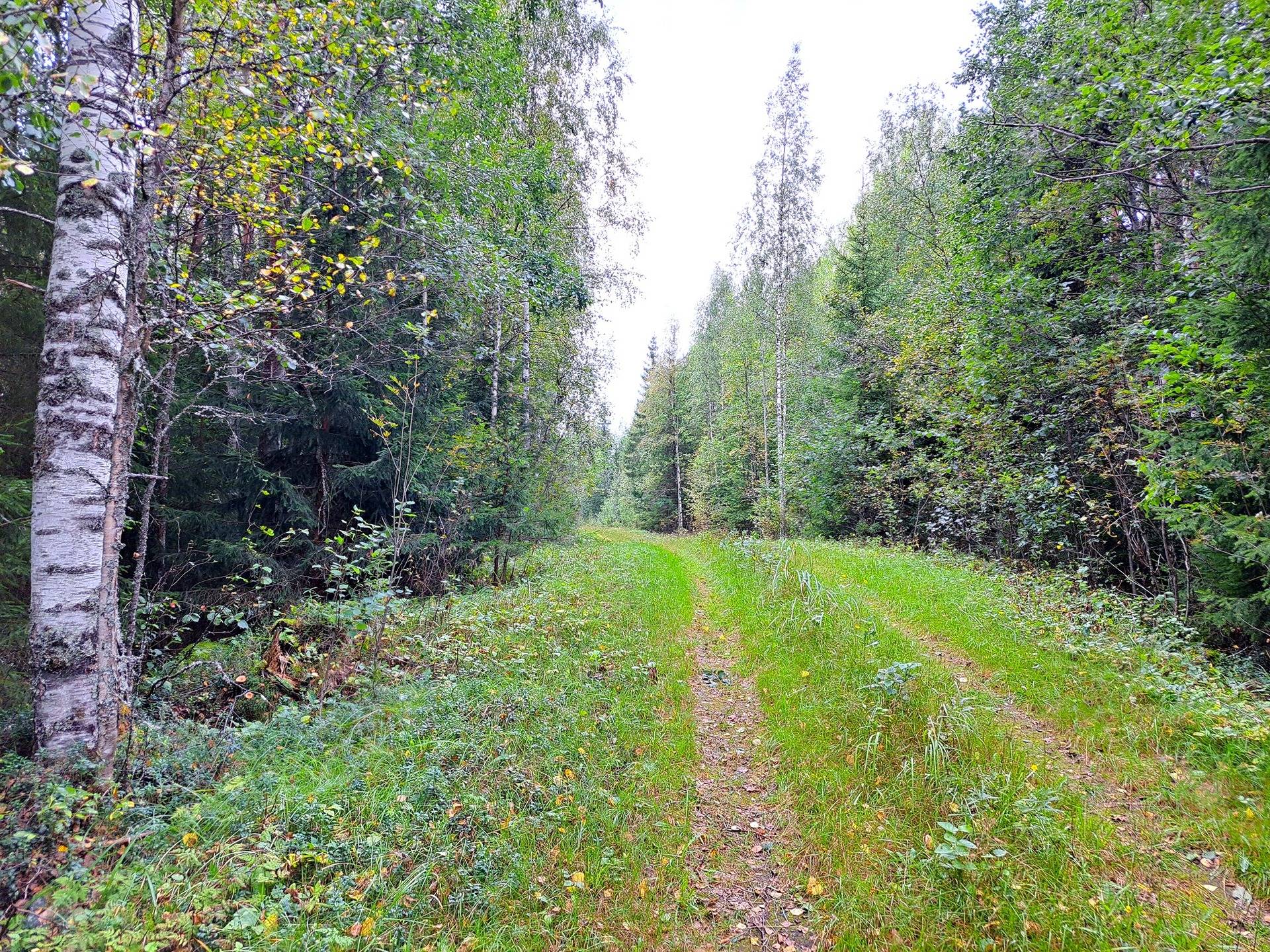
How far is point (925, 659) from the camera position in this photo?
5.33 m

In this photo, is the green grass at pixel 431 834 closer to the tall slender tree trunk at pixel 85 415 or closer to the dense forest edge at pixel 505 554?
the dense forest edge at pixel 505 554

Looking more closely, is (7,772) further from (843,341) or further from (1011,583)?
(843,341)

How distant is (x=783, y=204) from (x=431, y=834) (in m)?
19.8

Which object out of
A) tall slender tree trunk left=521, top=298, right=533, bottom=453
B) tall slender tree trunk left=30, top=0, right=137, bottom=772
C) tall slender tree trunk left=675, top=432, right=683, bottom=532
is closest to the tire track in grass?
tall slender tree trunk left=30, top=0, right=137, bottom=772

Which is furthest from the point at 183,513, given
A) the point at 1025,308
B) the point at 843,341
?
the point at 843,341

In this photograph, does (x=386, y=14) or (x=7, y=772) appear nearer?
(x=7, y=772)

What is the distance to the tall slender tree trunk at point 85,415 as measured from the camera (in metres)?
2.67

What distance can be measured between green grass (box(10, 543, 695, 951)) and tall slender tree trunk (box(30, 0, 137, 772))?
773 millimetres

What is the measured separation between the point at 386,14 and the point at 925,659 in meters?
11.8

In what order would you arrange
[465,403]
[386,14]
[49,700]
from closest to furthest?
[49,700], [386,14], [465,403]

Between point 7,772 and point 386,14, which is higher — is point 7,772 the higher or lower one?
the lower one

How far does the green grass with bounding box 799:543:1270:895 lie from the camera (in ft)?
10.2

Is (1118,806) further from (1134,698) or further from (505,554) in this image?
(505,554)

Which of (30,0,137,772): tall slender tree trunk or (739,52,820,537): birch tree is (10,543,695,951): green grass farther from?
(739,52,820,537): birch tree
